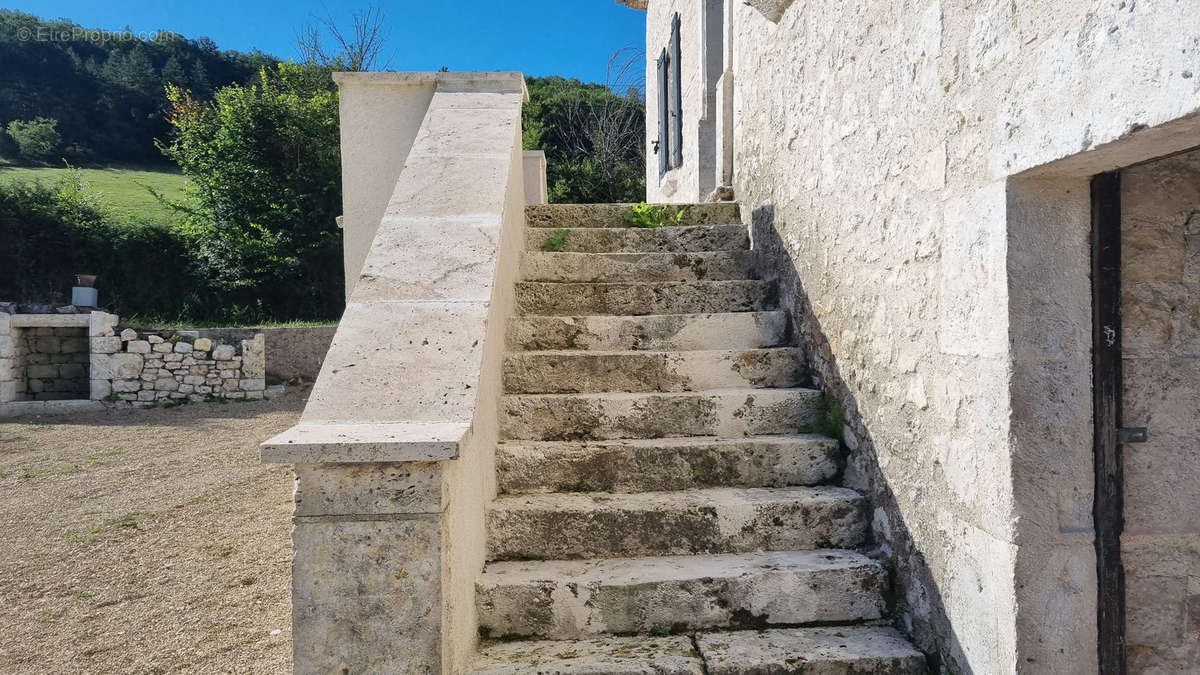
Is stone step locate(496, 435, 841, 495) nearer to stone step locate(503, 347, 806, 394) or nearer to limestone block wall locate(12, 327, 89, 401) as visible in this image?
stone step locate(503, 347, 806, 394)

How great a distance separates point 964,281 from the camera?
161 cm

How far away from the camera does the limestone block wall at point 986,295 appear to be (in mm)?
1241

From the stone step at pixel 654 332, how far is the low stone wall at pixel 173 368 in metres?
8.26

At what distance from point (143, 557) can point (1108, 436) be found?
4665 millimetres

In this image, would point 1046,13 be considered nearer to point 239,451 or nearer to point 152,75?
point 239,451

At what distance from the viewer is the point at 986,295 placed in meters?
1.52

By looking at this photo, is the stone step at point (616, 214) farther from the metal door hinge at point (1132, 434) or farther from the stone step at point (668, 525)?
the metal door hinge at point (1132, 434)

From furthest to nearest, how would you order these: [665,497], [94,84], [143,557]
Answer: [94,84] < [143,557] < [665,497]

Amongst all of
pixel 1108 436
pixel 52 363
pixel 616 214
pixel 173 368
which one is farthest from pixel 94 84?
pixel 1108 436

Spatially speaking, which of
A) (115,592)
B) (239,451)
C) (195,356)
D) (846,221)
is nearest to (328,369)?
(846,221)

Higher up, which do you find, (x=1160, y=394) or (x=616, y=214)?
(x=616, y=214)

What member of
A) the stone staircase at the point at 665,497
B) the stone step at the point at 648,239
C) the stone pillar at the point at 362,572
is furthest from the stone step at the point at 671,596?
the stone step at the point at 648,239

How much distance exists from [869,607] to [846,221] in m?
Result: 1.32

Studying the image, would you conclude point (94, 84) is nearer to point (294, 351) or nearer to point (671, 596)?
point (294, 351)
